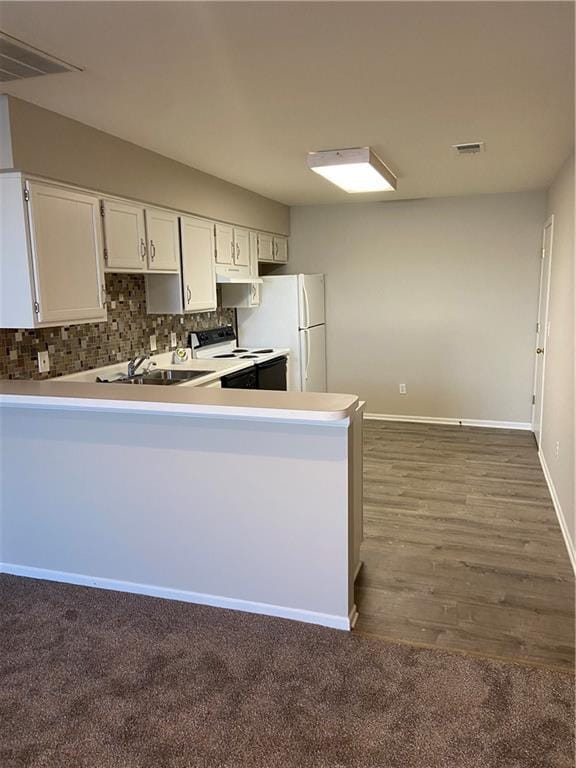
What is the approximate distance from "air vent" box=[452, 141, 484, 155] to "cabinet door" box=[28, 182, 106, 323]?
224cm

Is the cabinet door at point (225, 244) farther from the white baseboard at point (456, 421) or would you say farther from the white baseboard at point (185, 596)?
the white baseboard at point (185, 596)

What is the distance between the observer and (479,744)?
183 centimetres

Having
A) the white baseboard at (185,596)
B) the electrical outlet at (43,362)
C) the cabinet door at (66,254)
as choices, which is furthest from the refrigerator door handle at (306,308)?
the white baseboard at (185,596)

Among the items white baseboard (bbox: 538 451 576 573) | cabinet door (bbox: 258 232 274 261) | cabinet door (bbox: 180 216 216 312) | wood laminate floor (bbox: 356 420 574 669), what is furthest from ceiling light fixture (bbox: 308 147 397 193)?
white baseboard (bbox: 538 451 576 573)

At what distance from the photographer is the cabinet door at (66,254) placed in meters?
2.73

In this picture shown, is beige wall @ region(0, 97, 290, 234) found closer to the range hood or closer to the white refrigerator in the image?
the range hood

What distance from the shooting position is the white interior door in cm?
489

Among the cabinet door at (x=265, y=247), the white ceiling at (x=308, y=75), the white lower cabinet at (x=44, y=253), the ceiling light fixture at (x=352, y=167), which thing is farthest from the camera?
the cabinet door at (x=265, y=247)

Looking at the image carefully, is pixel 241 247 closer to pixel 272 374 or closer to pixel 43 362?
pixel 272 374

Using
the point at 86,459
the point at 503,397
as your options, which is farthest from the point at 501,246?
the point at 86,459

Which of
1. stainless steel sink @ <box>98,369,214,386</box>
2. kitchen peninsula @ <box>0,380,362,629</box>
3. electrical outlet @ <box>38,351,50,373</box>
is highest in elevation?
electrical outlet @ <box>38,351,50,373</box>

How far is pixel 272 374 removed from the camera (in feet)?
17.0

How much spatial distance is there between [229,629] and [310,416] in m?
1.06

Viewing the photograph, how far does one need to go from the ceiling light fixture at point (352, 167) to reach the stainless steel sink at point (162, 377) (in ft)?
5.46
